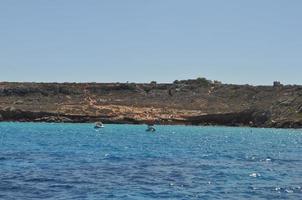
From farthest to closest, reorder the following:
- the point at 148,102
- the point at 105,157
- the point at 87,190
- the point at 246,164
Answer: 1. the point at 148,102
2. the point at 105,157
3. the point at 246,164
4. the point at 87,190

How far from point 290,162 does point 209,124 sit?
372ft

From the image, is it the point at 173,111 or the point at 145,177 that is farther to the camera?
the point at 173,111

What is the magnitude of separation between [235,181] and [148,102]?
16150cm

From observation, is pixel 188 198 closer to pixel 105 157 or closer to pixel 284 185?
pixel 284 185

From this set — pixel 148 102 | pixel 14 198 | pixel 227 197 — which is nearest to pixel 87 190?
pixel 14 198

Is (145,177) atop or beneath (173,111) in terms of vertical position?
beneath

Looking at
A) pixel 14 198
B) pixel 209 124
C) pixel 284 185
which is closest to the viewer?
pixel 14 198

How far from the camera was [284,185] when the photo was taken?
36188 mm

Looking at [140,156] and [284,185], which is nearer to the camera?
[284,185]

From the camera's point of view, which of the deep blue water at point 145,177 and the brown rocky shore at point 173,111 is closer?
the deep blue water at point 145,177

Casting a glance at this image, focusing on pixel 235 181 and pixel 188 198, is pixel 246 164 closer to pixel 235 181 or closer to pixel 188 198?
pixel 235 181

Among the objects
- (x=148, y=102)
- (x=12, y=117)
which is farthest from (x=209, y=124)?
(x=12, y=117)

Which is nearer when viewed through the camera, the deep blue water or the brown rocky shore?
the deep blue water

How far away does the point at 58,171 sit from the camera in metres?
41.5
